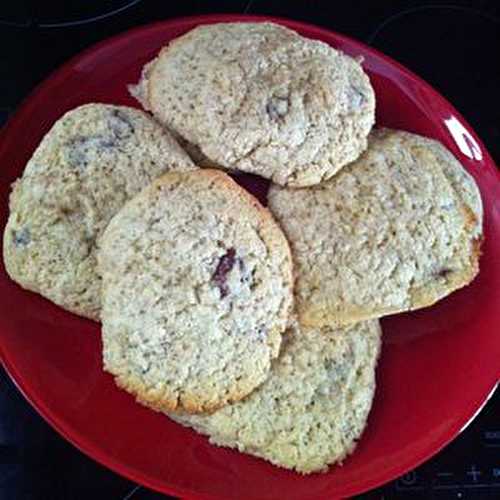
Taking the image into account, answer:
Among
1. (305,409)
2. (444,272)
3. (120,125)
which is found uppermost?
(120,125)

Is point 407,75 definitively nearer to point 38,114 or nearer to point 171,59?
point 171,59

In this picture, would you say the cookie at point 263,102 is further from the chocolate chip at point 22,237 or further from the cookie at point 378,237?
the chocolate chip at point 22,237

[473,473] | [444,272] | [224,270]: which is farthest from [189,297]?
[473,473]

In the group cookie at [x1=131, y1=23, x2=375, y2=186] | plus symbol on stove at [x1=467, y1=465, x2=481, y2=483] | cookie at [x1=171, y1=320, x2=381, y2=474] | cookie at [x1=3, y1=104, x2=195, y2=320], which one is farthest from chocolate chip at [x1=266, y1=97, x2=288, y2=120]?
plus symbol on stove at [x1=467, y1=465, x2=481, y2=483]

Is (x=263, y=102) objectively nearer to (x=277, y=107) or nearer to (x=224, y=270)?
(x=277, y=107)

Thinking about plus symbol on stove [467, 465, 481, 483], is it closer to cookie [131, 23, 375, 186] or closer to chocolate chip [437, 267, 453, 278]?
chocolate chip [437, 267, 453, 278]

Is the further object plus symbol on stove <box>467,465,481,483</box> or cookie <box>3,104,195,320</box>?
plus symbol on stove <box>467,465,481,483</box>

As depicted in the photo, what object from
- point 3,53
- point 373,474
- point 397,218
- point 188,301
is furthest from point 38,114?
point 373,474
